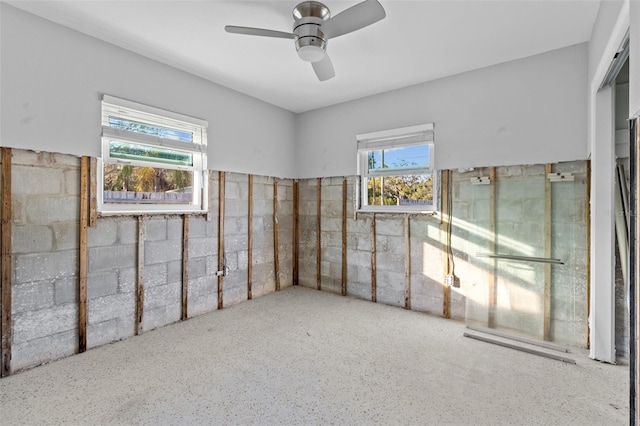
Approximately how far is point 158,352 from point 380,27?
11.2 feet

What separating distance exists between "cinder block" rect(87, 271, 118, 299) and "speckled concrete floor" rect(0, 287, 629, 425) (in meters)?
0.50

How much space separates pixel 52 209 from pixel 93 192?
32cm

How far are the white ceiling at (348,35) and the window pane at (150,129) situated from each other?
0.69 metres

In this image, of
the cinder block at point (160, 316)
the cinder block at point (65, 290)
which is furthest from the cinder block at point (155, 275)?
the cinder block at point (65, 290)

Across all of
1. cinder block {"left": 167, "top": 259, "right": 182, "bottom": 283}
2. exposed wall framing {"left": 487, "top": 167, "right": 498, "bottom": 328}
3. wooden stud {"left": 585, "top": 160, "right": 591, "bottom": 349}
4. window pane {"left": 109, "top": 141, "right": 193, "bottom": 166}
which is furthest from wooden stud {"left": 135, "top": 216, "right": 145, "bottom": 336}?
wooden stud {"left": 585, "top": 160, "right": 591, "bottom": 349}

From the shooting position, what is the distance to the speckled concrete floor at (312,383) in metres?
→ 1.92

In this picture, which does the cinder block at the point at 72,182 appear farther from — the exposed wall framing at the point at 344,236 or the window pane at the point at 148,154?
the exposed wall framing at the point at 344,236

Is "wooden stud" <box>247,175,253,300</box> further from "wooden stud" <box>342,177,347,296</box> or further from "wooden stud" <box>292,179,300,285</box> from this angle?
"wooden stud" <box>342,177,347,296</box>

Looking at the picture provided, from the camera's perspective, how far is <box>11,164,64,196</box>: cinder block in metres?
2.38

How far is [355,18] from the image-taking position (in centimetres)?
205

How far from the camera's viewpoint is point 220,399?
2072 millimetres

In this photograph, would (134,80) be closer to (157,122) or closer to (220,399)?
(157,122)

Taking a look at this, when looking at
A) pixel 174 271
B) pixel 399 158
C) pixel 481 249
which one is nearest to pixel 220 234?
pixel 174 271

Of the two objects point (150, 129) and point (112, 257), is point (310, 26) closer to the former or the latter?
point (150, 129)
